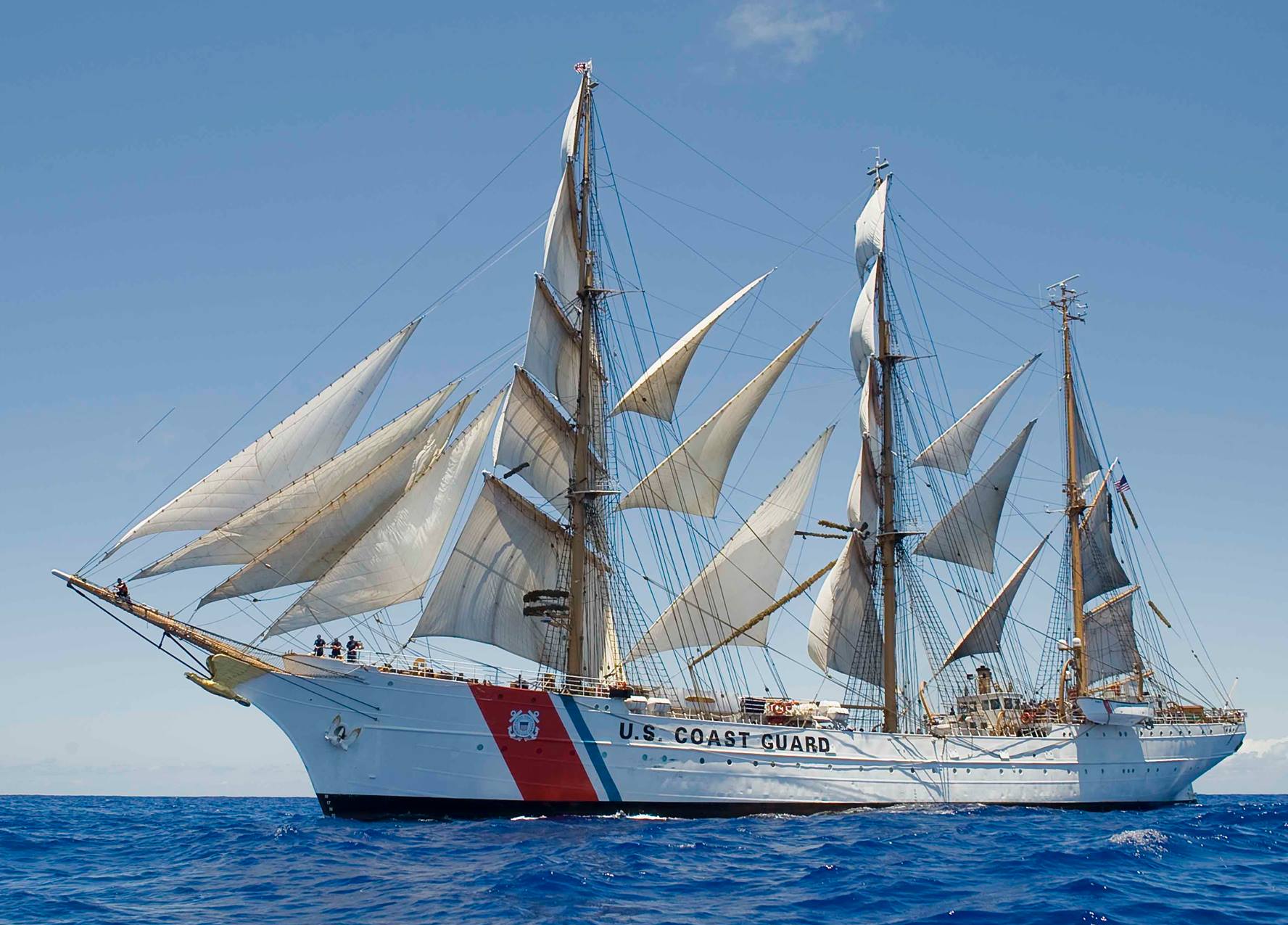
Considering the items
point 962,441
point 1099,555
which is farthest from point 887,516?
point 1099,555

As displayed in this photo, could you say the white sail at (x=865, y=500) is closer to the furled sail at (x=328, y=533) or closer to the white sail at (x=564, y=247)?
the white sail at (x=564, y=247)

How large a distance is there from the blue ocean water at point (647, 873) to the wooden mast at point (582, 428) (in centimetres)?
630

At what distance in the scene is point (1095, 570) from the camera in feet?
157

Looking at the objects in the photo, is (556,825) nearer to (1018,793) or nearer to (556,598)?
(556,598)

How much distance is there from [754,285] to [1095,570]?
21311 millimetres

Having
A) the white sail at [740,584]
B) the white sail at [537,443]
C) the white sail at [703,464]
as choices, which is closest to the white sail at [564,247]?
the white sail at [537,443]

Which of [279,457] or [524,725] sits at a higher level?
[279,457]

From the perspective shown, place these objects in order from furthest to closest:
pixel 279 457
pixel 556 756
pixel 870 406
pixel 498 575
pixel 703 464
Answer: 1. pixel 870 406
2. pixel 703 464
3. pixel 498 575
4. pixel 556 756
5. pixel 279 457

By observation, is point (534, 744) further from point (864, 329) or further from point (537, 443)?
point (864, 329)

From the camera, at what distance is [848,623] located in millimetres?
41469

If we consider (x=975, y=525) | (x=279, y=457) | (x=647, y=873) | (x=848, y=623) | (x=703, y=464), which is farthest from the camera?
(x=975, y=525)

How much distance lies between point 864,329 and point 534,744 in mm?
22748

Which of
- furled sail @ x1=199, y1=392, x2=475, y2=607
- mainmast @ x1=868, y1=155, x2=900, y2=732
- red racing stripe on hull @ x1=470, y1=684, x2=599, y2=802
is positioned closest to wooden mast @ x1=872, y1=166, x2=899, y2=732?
mainmast @ x1=868, y1=155, x2=900, y2=732

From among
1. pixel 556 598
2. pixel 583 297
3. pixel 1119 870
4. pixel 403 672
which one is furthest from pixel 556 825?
pixel 583 297
